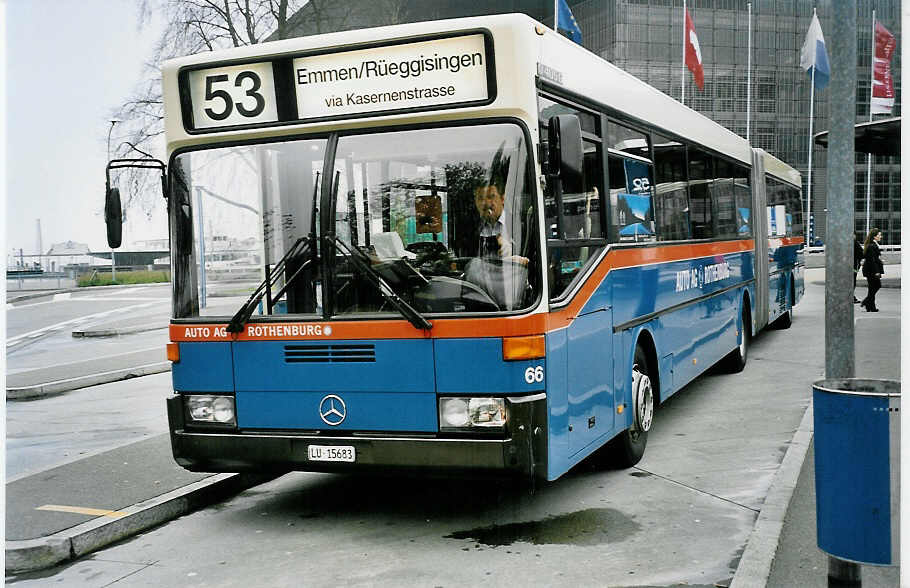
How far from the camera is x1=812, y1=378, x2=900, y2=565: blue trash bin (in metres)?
4.20

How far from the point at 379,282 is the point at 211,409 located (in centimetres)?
149

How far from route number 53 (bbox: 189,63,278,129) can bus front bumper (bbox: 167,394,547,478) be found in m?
1.90

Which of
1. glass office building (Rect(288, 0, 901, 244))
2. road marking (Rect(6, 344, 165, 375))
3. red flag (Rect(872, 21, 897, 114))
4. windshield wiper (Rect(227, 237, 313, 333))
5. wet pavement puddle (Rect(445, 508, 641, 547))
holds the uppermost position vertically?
glass office building (Rect(288, 0, 901, 244))

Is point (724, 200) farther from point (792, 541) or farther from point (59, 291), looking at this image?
point (59, 291)

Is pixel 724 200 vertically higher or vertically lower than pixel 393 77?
lower

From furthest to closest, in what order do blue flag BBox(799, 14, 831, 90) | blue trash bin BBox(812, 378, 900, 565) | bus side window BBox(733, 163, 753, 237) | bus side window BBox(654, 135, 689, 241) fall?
1. blue flag BBox(799, 14, 831, 90)
2. bus side window BBox(733, 163, 753, 237)
3. bus side window BBox(654, 135, 689, 241)
4. blue trash bin BBox(812, 378, 900, 565)

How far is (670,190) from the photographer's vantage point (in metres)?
9.34

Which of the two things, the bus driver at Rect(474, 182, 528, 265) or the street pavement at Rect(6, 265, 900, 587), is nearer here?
the street pavement at Rect(6, 265, 900, 587)

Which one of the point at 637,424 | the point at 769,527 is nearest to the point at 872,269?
the point at 637,424

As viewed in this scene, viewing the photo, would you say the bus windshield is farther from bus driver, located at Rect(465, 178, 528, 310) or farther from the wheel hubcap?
the wheel hubcap

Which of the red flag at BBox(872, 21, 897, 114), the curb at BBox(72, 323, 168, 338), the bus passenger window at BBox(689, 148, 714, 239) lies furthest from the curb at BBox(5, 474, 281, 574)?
the red flag at BBox(872, 21, 897, 114)

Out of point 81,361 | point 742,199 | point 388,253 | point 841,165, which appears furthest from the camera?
point 81,361

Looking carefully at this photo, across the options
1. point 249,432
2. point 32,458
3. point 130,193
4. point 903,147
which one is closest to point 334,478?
point 249,432

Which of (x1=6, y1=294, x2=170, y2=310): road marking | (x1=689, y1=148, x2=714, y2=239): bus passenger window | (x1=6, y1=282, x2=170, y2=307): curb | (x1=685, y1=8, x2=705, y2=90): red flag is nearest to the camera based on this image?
(x1=689, y1=148, x2=714, y2=239): bus passenger window
